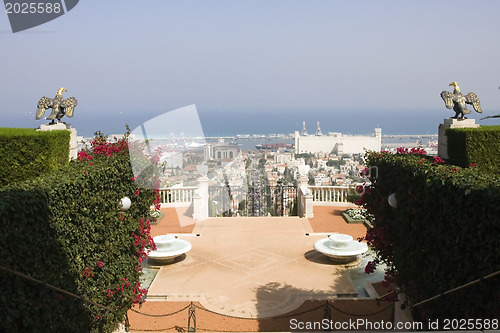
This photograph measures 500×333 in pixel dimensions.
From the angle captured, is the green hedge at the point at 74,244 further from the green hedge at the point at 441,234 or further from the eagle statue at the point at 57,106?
the green hedge at the point at 441,234

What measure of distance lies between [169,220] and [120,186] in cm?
822

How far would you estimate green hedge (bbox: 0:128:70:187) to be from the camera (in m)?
8.36

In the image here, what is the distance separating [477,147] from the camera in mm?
8539

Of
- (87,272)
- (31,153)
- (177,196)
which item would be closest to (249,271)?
(87,272)

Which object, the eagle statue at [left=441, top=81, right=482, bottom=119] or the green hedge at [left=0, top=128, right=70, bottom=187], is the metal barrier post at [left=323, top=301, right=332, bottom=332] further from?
the green hedge at [left=0, top=128, right=70, bottom=187]

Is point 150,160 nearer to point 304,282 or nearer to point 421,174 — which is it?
point 304,282

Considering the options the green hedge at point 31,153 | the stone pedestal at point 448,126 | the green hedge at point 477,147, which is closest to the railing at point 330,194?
the stone pedestal at point 448,126

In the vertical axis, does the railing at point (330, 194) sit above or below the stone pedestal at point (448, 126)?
below

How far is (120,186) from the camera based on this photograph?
268 inches

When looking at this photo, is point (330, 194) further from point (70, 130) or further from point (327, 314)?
point (70, 130)

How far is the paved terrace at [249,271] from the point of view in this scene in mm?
8109

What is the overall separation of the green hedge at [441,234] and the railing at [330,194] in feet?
32.5

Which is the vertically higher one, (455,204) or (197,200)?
(455,204)

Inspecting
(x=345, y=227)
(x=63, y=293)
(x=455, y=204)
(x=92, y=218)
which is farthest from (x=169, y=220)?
(x=455, y=204)
